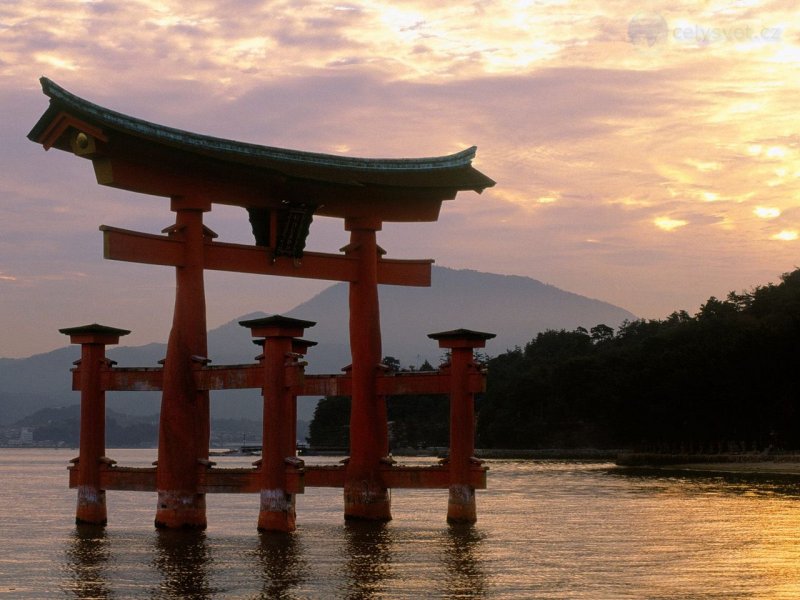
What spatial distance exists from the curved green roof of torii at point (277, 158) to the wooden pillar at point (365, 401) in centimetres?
152

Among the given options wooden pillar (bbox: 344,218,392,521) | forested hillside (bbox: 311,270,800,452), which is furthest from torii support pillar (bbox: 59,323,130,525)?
forested hillside (bbox: 311,270,800,452)

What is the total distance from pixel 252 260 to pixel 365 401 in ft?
15.7

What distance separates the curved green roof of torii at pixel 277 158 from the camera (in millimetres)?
27250

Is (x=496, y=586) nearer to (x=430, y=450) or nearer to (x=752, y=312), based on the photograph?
(x=752, y=312)

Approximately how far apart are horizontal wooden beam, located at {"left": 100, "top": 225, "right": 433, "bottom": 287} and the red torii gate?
4cm

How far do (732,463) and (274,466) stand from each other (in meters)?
52.3

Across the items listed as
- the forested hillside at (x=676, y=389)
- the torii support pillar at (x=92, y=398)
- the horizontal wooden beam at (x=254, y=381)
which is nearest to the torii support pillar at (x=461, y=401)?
the horizontal wooden beam at (x=254, y=381)

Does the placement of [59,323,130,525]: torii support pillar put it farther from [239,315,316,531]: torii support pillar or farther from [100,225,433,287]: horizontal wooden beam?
[239,315,316,531]: torii support pillar

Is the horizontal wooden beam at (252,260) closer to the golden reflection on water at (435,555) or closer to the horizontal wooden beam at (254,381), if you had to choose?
the horizontal wooden beam at (254,381)

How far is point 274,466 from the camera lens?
27.5 meters

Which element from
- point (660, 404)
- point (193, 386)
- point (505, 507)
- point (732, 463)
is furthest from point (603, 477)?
point (193, 386)

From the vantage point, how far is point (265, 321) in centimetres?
2709

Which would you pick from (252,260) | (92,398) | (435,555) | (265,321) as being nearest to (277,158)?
(252,260)

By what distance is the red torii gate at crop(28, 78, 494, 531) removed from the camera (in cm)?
2764
